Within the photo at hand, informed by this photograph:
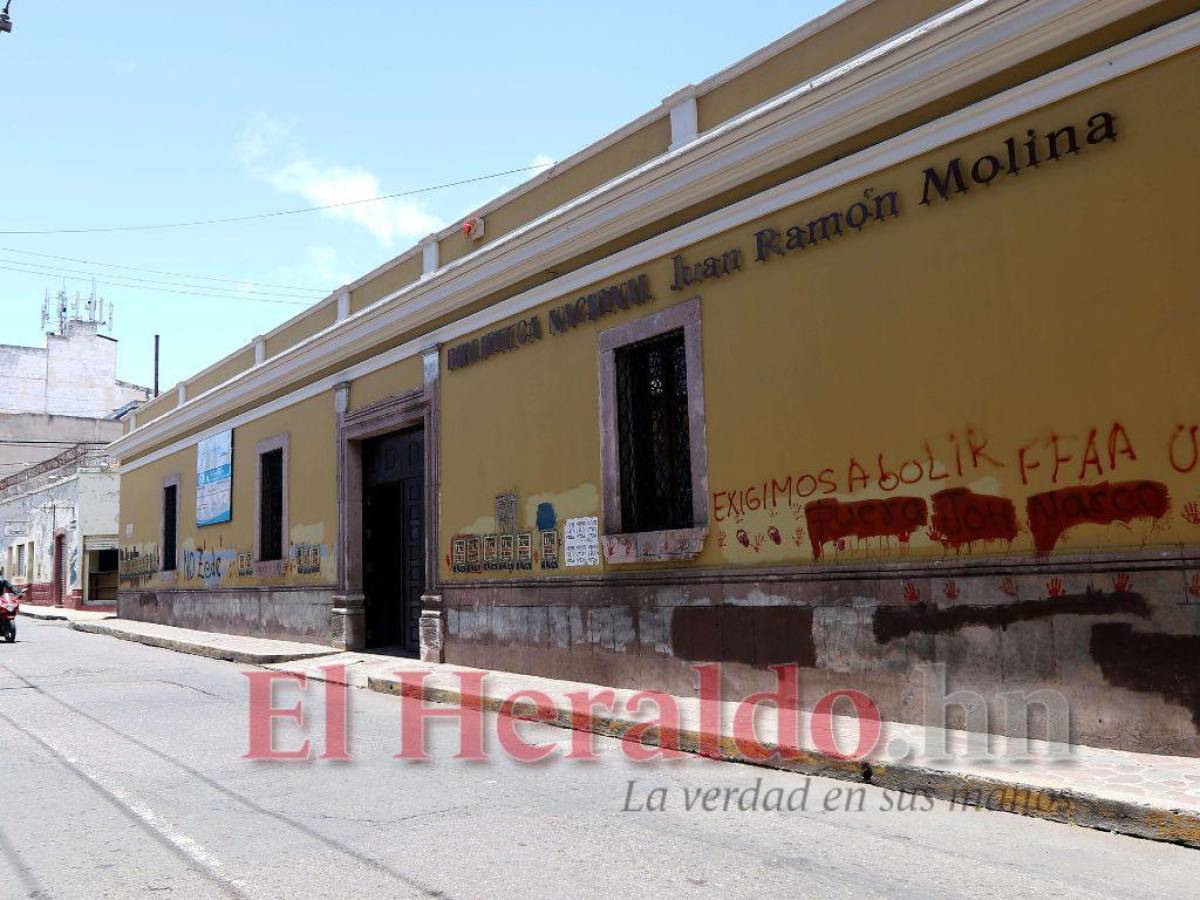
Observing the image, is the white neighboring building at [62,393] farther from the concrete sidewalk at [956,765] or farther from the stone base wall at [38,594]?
the concrete sidewalk at [956,765]

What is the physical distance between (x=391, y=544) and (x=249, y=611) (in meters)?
4.38

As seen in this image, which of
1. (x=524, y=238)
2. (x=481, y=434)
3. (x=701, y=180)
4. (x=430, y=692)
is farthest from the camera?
(x=481, y=434)

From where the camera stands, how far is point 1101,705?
241 inches

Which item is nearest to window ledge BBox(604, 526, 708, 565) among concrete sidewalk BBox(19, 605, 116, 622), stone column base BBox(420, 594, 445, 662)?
stone column base BBox(420, 594, 445, 662)

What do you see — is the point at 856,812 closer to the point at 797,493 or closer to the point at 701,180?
the point at 797,493

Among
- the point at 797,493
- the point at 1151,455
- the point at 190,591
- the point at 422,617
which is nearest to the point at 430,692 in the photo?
the point at 422,617

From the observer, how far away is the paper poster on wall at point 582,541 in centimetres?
1014

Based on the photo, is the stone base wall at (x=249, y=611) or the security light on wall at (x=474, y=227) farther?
the stone base wall at (x=249, y=611)

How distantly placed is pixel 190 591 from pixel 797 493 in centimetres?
1621

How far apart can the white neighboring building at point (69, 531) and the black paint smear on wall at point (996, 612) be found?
1225 inches

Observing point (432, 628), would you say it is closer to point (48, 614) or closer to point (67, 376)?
point (48, 614)

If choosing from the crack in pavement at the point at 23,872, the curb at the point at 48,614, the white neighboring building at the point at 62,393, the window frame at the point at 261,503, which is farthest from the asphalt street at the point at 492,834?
the white neighboring building at the point at 62,393

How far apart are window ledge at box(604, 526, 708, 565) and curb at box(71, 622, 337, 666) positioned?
242 inches

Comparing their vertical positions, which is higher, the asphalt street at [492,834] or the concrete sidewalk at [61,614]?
the concrete sidewalk at [61,614]
